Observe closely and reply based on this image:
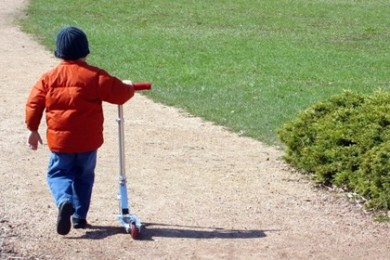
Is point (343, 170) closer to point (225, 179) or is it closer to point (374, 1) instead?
point (225, 179)

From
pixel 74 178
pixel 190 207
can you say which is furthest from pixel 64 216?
pixel 190 207

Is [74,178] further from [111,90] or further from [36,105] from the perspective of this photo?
[111,90]

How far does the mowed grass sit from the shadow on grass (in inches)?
119

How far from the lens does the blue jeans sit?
20.9ft

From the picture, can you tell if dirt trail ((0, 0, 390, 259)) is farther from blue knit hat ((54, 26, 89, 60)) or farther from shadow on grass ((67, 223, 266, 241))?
blue knit hat ((54, 26, 89, 60))

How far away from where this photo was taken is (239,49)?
16484 mm

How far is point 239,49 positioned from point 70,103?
10.4 meters

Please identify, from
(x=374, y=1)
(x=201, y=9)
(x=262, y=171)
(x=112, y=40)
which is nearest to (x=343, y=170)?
(x=262, y=171)

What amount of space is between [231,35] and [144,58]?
3.68 m

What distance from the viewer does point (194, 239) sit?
649cm

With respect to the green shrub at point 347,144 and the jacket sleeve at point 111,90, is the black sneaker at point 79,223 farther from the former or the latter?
the green shrub at point 347,144

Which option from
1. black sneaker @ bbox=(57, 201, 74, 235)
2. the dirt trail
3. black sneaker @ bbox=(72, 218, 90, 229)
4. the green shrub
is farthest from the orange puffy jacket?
the green shrub

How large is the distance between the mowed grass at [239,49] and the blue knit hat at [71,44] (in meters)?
3.68

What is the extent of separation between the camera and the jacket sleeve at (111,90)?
621 cm
